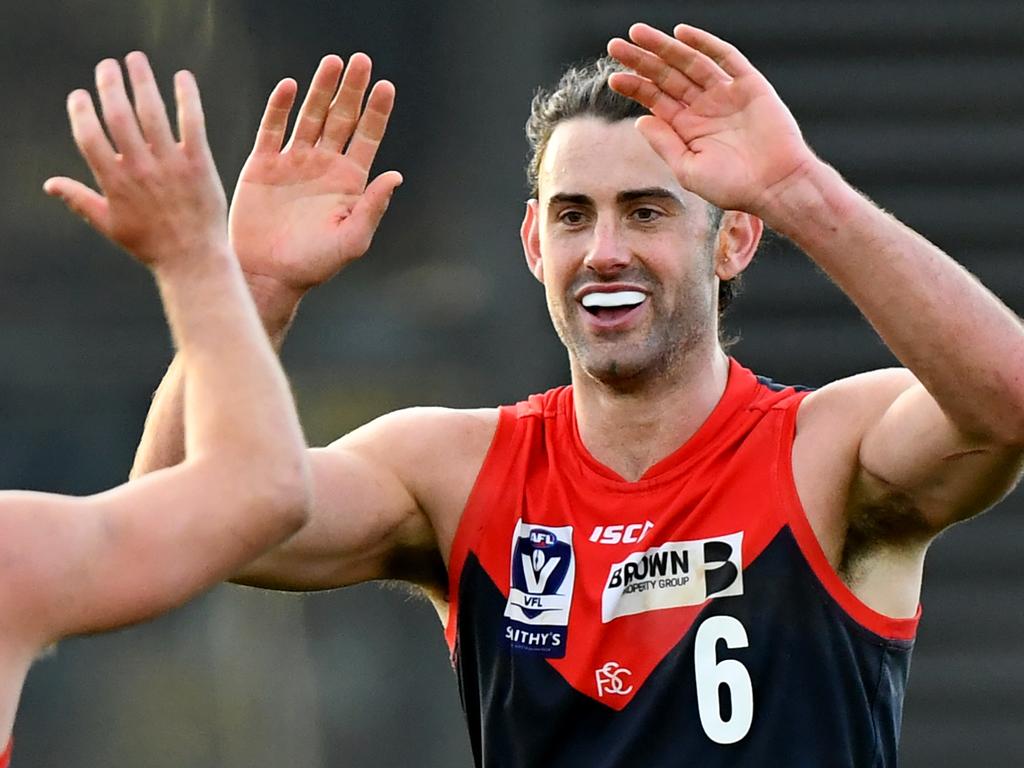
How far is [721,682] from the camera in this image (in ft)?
9.71

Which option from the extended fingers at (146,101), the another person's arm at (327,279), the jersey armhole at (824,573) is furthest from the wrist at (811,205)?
the extended fingers at (146,101)

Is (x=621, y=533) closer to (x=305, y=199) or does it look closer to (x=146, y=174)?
(x=305, y=199)

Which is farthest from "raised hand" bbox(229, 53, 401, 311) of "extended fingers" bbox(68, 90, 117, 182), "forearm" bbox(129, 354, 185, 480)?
"extended fingers" bbox(68, 90, 117, 182)

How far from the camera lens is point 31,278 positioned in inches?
243

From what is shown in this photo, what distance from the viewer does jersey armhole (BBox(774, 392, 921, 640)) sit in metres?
2.98

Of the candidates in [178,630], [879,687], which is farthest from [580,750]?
[178,630]

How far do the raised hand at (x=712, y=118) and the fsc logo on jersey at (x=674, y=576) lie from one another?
59 cm

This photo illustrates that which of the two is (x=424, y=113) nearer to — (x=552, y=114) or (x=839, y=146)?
(x=839, y=146)

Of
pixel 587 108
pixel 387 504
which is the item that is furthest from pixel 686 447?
pixel 587 108

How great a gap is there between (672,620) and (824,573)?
25 centimetres

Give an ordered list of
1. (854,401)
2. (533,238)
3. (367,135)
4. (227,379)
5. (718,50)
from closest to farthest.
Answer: (227,379)
(718,50)
(854,401)
(367,135)
(533,238)

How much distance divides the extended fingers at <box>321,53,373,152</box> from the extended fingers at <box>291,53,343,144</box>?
0.01m

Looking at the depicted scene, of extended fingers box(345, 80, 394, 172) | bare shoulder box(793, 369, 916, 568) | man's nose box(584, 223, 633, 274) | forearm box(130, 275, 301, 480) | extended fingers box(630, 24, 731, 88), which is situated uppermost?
extended fingers box(630, 24, 731, 88)

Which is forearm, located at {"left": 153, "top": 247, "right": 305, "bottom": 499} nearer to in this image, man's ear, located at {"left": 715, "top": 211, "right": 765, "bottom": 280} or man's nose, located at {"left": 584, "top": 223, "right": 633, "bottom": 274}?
man's nose, located at {"left": 584, "top": 223, "right": 633, "bottom": 274}
